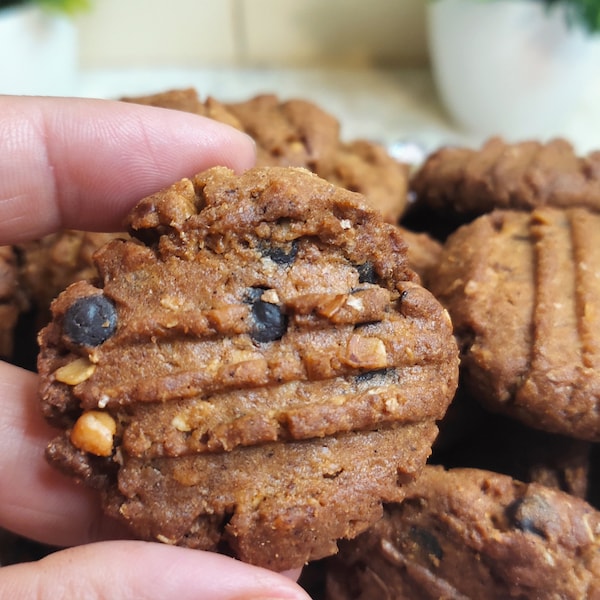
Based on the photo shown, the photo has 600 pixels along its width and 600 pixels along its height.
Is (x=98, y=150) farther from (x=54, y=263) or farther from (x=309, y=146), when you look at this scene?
(x=309, y=146)

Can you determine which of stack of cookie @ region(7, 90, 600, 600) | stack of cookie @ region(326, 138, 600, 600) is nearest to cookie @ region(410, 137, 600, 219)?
stack of cookie @ region(326, 138, 600, 600)

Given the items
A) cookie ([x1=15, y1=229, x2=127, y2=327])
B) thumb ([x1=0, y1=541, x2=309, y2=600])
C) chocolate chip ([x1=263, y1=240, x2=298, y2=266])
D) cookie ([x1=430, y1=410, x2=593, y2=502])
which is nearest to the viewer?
thumb ([x1=0, y1=541, x2=309, y2=600])

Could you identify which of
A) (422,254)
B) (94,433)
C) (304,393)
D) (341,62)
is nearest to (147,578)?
(94,433)

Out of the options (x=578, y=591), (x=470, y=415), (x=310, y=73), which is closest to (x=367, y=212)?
(x=470, y=415)

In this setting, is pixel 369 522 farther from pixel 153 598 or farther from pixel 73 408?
pixel 73 408

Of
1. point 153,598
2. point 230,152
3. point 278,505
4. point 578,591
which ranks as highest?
point 230,152

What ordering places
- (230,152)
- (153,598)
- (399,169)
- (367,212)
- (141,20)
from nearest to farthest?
(153,598) → (367,212) → (230,152) → (399,169) → (141,20)

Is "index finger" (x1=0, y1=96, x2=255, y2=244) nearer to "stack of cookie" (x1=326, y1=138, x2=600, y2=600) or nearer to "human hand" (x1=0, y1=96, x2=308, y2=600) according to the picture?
"human hand" (x1=0, y1=96, x2=308, y2=600)

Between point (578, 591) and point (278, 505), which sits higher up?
point (278, 505)
